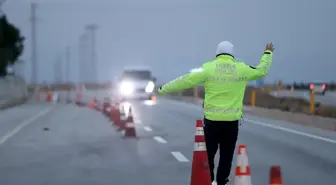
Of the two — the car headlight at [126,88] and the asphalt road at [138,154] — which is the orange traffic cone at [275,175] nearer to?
the asphalt road at [138,154]

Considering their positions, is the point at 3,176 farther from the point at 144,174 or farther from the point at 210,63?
the point at 210,63

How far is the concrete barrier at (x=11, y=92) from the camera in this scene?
48.5 metres

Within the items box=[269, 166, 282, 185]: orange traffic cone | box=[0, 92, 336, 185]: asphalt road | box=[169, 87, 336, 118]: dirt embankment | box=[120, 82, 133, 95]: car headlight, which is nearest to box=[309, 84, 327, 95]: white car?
box=[169, 87, 336, 118]: dirt embankment

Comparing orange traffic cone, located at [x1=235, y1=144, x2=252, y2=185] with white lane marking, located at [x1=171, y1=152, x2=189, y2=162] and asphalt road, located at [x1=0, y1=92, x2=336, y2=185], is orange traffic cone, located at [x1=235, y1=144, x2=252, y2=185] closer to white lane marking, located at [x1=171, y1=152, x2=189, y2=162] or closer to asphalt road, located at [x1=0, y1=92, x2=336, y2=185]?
asphalt road, located at [x1=0, y1=92, x2=336, y2=185]

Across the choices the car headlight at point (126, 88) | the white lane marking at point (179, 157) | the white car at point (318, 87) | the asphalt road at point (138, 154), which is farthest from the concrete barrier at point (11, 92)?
the white lane marking at point (179, 157)

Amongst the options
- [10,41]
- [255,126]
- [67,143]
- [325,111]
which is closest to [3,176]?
[67,143]

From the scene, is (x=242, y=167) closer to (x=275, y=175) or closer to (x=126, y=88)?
(x=275, y=175)

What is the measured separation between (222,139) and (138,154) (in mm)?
7000

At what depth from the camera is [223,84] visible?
9047mm

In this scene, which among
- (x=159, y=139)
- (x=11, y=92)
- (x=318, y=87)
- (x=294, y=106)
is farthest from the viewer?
(x=11, y=92)

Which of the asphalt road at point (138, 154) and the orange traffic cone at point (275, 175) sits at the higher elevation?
the orange traffic cone at point (275, 175)

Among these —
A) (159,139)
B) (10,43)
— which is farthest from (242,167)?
(10,43)

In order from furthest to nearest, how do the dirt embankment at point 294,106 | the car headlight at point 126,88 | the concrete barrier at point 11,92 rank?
the car headlight at point 126,88 < the concrete barrier at point 11,92 < the dirt embankment at point 294,106

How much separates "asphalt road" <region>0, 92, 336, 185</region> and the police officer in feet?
9.08
